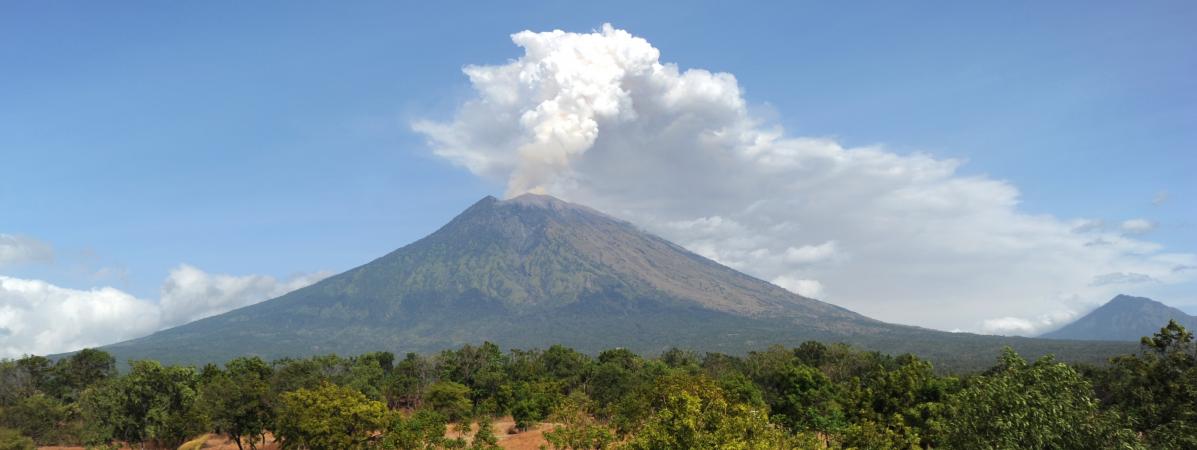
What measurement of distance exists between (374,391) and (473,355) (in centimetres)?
2023

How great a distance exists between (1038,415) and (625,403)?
2959 centimetres

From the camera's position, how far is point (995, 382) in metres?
18.4

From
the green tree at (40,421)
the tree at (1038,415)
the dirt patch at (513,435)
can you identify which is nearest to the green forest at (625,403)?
the tree at (1038,415)

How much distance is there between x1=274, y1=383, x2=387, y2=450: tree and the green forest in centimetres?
11

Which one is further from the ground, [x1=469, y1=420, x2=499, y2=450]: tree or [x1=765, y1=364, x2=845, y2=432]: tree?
[x1=765, y1=364, x2=845, y2=432]: tree

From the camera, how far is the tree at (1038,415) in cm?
1730

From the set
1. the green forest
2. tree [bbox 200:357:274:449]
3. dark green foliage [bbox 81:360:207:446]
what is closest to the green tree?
the green forest

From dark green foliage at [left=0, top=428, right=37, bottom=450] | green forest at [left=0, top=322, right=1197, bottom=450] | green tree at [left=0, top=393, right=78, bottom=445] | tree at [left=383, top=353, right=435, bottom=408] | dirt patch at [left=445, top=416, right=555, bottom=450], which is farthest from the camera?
tree at [left=383, top=353, right=435, bottom=408]

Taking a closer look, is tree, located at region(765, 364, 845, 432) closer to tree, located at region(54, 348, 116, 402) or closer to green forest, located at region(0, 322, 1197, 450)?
green forest, located at region(0, 322, 1197, 450)

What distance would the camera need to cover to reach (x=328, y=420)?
37.8 m

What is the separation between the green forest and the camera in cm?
1806

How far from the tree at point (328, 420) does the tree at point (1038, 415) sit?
3269cm

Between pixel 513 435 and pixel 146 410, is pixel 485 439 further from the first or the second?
pixel 146 410

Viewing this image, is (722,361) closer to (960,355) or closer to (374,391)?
(374,391)
